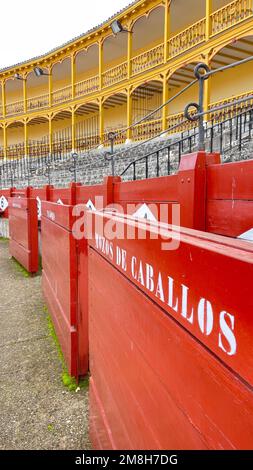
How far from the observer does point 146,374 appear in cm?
130

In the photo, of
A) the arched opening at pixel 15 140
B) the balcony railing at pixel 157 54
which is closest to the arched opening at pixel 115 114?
the balcony railing at pixel 157 54

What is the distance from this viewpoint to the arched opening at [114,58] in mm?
19109

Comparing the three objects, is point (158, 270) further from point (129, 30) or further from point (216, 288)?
point (129, 30)

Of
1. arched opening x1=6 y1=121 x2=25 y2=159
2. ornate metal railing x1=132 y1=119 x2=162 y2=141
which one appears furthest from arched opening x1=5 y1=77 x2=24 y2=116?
ornate metal railing x1=132 y1=119 x2=162 y2=141

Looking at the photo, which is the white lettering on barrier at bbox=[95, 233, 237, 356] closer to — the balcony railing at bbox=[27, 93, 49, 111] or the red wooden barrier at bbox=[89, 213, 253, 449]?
the red wooden barrier at bbox=[89, 213, 253, 449]

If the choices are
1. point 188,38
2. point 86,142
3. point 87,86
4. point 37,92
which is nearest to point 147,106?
point 87,86

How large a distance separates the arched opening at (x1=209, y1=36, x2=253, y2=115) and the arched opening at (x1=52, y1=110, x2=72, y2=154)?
11.2m

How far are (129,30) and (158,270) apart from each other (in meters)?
18.8

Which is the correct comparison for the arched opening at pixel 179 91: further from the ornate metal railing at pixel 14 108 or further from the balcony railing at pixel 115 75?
the ornate metal railing at pixel 14 108

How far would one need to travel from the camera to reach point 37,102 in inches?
995

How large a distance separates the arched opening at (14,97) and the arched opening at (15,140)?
1.00 metres

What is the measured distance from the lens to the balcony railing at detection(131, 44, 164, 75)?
661 inches

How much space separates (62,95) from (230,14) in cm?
1354

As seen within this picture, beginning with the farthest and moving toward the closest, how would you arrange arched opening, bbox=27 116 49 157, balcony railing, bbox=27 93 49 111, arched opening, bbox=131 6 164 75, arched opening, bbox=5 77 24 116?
arched opening, bbox=5 77 24 116 < arched opening, bbox=27 116 49 157 < balcony railing, bbox=27 93 49 111 < arched opening, bbox=131 6 164 75
